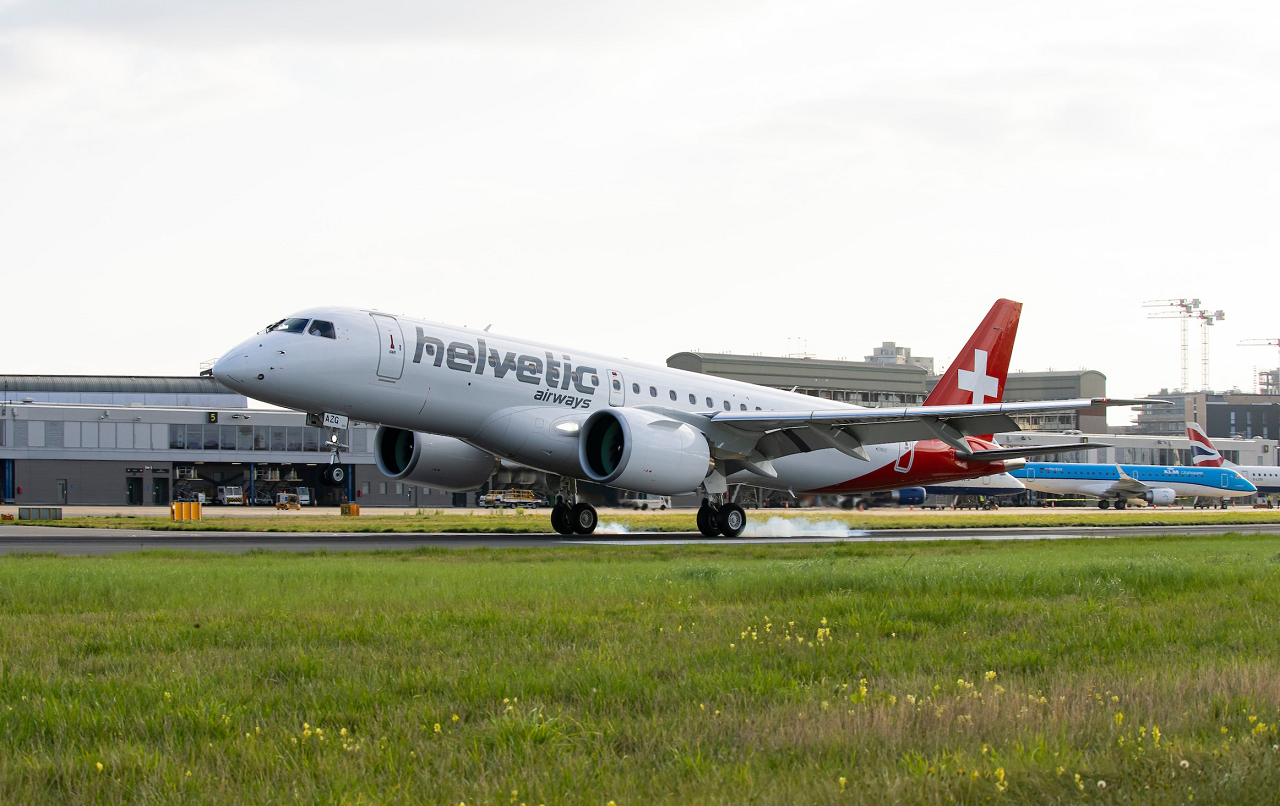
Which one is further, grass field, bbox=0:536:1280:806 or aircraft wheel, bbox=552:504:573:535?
aircraft wheel, bbox=552:504:573:535

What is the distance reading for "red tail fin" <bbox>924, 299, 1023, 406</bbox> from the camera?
35.2m

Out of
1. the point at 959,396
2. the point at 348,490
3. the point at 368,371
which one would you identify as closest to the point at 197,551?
the point at 368,371

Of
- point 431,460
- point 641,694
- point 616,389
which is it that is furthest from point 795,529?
point 641,694

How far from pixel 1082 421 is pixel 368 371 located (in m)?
121

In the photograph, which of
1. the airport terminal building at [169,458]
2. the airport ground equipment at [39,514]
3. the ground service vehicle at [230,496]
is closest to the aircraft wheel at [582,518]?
the airport ground equipment at [39,514]

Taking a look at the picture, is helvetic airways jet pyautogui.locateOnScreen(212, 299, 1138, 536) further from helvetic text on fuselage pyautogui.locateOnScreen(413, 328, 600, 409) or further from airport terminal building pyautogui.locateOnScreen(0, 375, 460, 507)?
airport terminal building pyautogui.locateOnScreen(0, 375, 460, 507)

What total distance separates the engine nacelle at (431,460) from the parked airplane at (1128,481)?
60.9 metres

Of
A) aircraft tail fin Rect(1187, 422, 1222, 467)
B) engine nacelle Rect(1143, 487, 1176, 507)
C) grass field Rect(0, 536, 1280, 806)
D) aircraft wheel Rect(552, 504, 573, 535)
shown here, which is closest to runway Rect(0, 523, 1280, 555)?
aircraft wheel Rect(552, 504, 573, 535)

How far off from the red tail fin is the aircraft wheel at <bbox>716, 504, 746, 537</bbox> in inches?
356

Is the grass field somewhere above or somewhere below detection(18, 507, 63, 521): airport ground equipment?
above

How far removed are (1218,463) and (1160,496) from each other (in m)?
8.37

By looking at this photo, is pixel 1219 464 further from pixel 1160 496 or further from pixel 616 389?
pixel 616 389

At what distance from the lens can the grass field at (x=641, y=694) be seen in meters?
4.21

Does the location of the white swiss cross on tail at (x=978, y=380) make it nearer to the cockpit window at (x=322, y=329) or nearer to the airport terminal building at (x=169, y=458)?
the cockpit window at (x=322, y=329)
